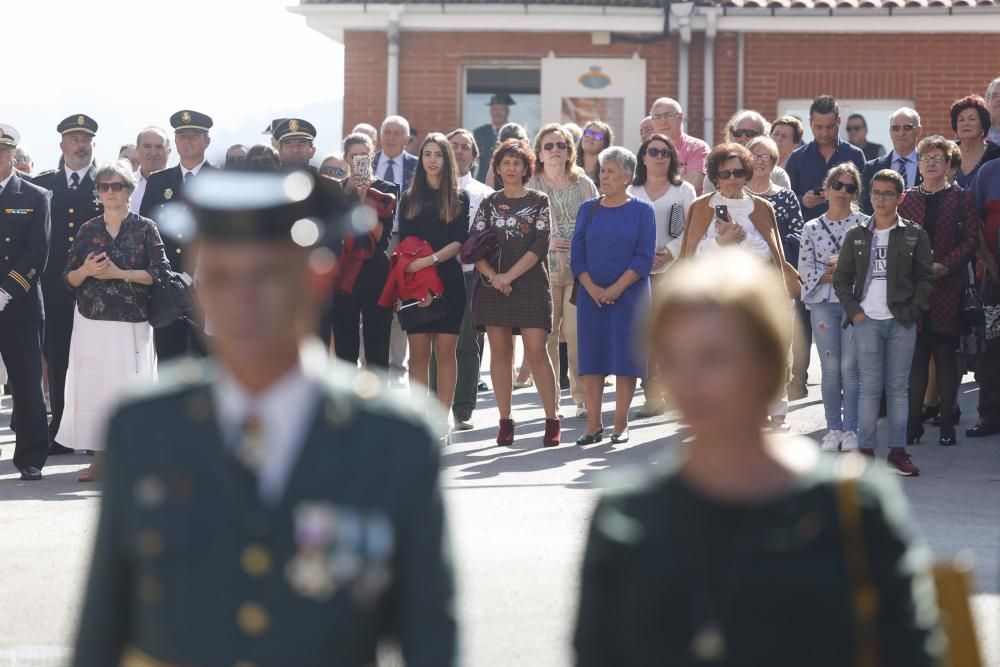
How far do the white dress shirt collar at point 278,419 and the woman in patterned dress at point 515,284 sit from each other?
28.3 feet

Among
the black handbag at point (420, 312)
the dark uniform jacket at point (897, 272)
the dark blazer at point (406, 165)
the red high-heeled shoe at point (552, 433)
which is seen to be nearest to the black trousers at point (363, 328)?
the black handbag at point (420, 312)

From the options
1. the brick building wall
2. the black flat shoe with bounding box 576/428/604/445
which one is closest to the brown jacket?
the black flat shoe with bounding box 576/428/604/445

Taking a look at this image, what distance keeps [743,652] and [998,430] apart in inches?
380

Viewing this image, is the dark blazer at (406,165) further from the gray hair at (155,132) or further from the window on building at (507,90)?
the window on building at (507,90)

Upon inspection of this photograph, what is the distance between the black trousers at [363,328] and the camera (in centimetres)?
1137

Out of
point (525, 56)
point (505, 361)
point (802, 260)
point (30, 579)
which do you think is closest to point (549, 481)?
point (505, 361)

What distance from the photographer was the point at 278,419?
2453mm

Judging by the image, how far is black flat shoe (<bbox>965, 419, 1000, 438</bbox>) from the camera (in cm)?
1152

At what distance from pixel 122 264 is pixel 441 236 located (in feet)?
7.55

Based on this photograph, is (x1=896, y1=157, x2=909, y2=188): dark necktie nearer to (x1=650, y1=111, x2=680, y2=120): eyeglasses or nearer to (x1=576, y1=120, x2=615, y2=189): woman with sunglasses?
(x1=650, y1=111, x2=680, y2=120): eyeglasses

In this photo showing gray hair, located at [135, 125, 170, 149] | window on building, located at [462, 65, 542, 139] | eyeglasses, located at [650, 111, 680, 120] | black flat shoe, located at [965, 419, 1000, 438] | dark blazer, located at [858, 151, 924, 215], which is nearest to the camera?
black flat shoe, located at [965, 419, 1000, 438]

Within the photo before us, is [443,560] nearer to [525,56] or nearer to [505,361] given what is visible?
[505,361]

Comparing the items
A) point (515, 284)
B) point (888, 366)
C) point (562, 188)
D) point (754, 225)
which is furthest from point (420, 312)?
point (888, 366)

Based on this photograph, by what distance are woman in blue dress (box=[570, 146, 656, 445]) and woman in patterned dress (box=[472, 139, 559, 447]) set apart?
26 centimetres
